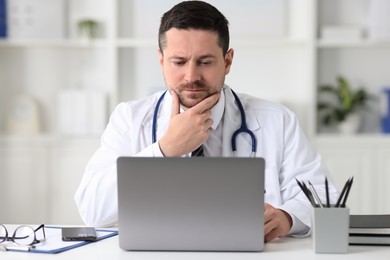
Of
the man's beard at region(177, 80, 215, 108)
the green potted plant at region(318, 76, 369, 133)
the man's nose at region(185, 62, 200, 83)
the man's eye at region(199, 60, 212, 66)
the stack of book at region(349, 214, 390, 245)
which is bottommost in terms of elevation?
the stack of book at region(349, 214, 390, 245)

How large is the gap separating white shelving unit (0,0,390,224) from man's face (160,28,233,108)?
2074mm

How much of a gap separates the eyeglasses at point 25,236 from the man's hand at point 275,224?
58 centimetres

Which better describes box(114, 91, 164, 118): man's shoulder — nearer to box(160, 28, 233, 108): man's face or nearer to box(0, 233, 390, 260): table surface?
box(160, 28, 233, 108): man's face

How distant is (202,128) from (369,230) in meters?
0.54

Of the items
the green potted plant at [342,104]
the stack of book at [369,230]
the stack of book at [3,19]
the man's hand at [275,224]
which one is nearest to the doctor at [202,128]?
the man's hand at [275,224]

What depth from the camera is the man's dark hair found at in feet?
7.21

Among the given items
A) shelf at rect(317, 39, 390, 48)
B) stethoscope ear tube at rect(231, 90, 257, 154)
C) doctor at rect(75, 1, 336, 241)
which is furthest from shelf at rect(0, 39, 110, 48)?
stethoscope ear tube at rect(231, 90, 257, 154)

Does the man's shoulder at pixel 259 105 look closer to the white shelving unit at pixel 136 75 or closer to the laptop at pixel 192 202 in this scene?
the laptop at pixel 192 202

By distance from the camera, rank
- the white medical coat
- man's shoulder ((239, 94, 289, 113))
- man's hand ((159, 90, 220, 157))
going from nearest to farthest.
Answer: man's hand ((159, 90, 220, 157)), the white medical coat, man's shoulder ((239, 94, 289, 113))

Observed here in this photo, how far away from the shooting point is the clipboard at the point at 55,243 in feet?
5.82

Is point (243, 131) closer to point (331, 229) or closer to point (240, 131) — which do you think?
point (240, 131)

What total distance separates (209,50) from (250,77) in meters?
2.27

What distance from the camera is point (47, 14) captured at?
14.1ft

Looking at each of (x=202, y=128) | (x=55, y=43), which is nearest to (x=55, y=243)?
(x=202, y=128)
